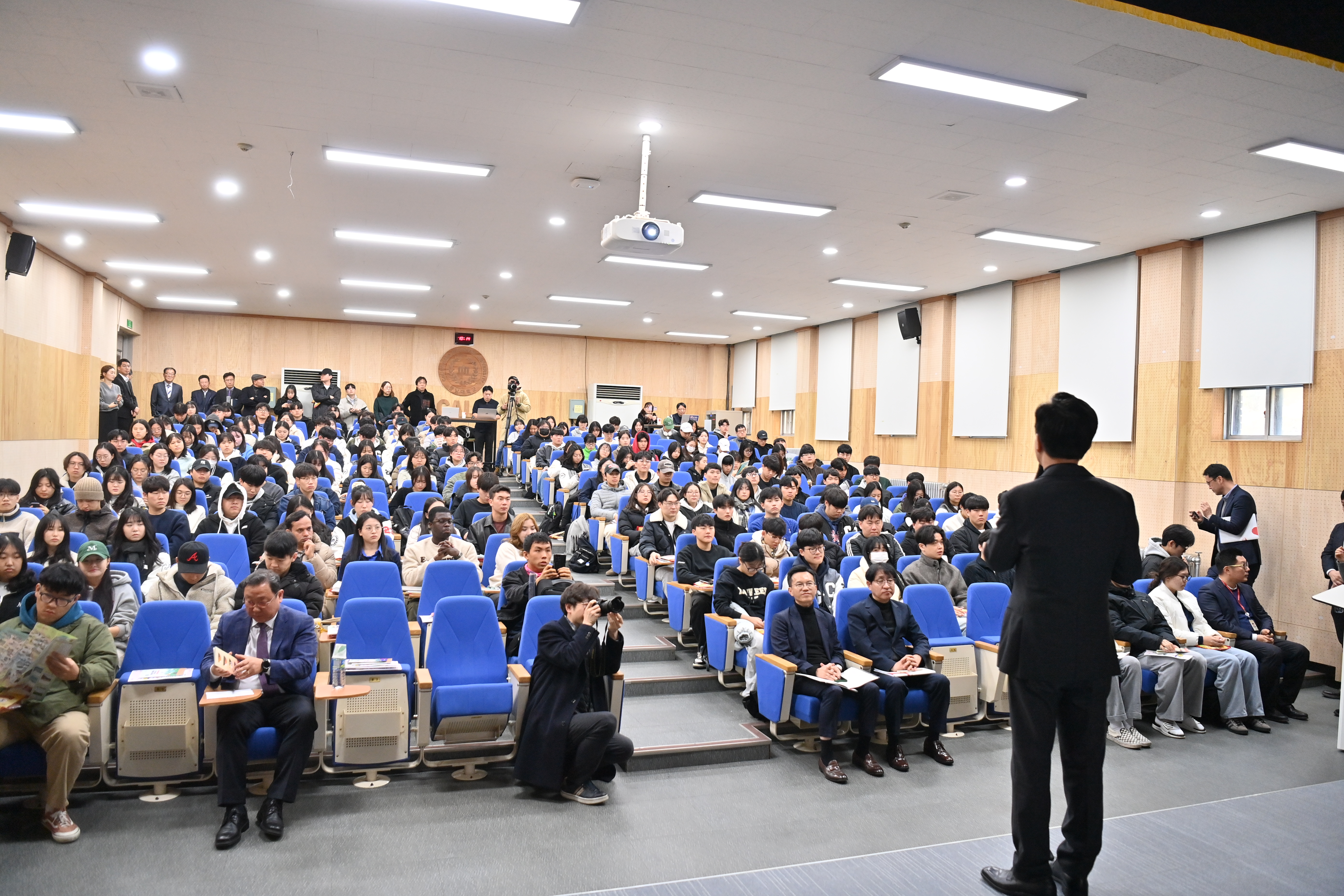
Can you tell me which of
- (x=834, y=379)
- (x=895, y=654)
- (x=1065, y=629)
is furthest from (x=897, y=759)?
(x=834, y=379)

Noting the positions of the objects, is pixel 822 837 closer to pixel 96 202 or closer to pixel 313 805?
pixel 313 805

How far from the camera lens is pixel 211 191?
7914mm

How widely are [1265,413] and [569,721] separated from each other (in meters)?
7.37

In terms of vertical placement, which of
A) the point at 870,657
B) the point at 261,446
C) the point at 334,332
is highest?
the point at 334,332

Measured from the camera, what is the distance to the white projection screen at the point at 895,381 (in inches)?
506

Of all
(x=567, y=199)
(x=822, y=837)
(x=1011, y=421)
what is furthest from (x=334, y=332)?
(x=822, y=837)

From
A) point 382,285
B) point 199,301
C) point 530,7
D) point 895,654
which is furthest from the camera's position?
point 199,301

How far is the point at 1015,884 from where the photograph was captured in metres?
2.69

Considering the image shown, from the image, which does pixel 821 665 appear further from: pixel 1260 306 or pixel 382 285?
pixel 382 285

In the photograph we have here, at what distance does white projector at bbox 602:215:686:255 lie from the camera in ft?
20.8

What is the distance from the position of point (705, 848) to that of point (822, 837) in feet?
1.80

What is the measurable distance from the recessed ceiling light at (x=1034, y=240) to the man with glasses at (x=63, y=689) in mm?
8243

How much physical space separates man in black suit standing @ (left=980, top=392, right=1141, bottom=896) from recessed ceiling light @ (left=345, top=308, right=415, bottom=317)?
14562 mm

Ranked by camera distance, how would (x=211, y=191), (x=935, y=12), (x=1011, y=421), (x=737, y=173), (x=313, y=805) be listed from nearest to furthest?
(x=313, y=805)
(x=935, y=12)
(x=737, y=173)
(x=211, y=191)
(x=1011, y=421)
